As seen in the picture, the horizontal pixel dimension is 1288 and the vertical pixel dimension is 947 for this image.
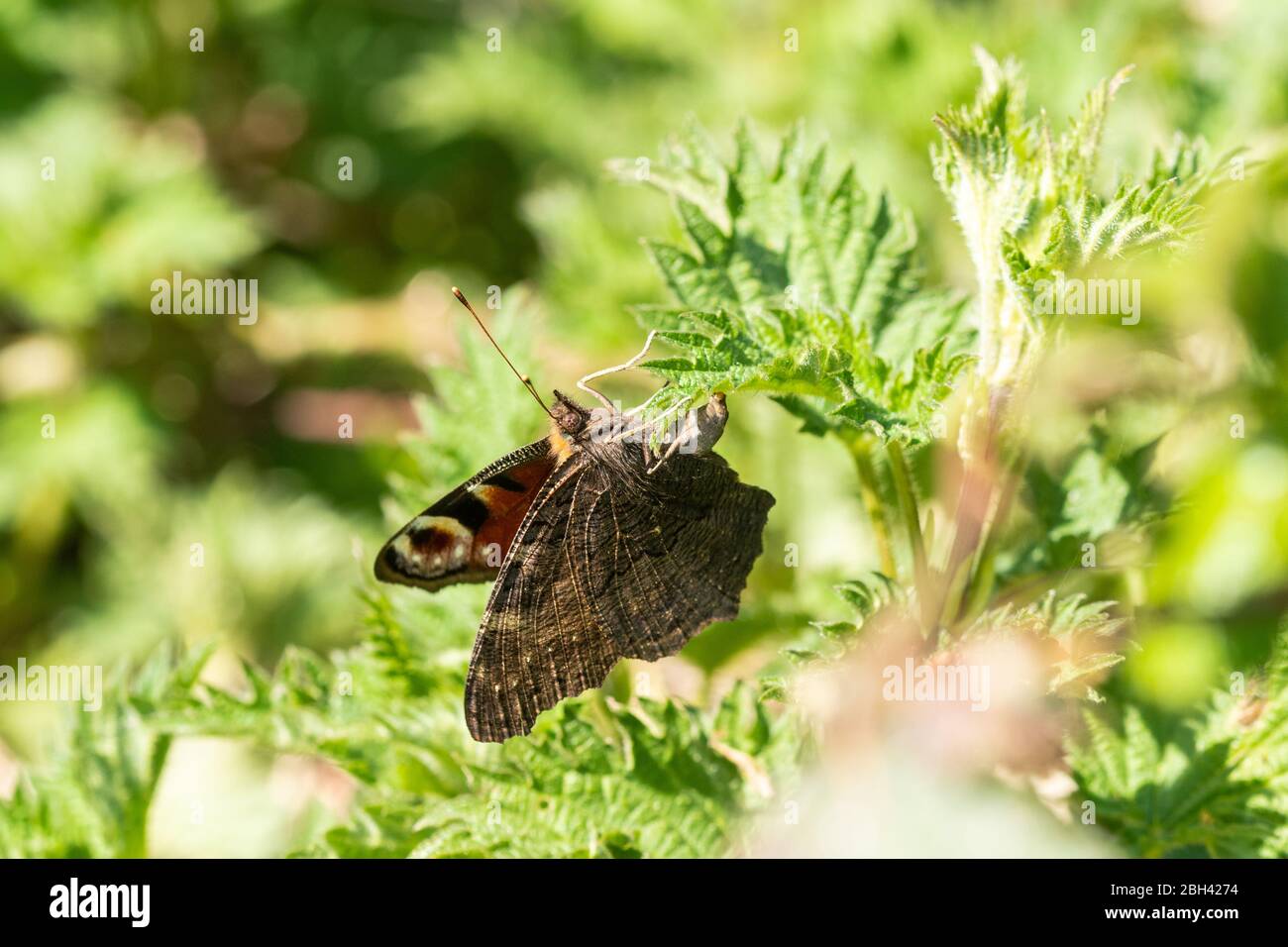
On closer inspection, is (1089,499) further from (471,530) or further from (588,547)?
(471,530)

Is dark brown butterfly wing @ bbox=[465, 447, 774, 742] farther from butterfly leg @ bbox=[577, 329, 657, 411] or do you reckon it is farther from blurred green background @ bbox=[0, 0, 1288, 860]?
blurred green background @ bbox=[0, 0, 1288, 860]

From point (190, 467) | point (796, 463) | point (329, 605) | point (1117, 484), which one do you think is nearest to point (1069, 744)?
point (1117, 484)

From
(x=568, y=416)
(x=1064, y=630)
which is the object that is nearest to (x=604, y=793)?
(x=568, y=416)

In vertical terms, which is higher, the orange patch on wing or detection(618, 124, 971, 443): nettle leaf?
detection(618, 124, 971, 443): nettle leaf

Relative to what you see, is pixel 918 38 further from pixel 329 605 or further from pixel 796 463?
pixel 329 605

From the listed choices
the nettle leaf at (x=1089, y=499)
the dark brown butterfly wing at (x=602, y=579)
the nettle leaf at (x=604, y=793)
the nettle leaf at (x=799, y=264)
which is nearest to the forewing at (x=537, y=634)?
the dark brown butterfly wing at (x=602, y=579)

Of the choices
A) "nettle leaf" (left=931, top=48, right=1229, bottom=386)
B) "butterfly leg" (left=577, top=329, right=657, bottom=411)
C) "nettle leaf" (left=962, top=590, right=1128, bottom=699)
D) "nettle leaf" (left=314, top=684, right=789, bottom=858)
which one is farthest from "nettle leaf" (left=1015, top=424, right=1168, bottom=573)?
"butterfly leg" (left=577, top=329, right=657, bottom=411)

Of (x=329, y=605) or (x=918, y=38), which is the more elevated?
(x=918, y=38)
